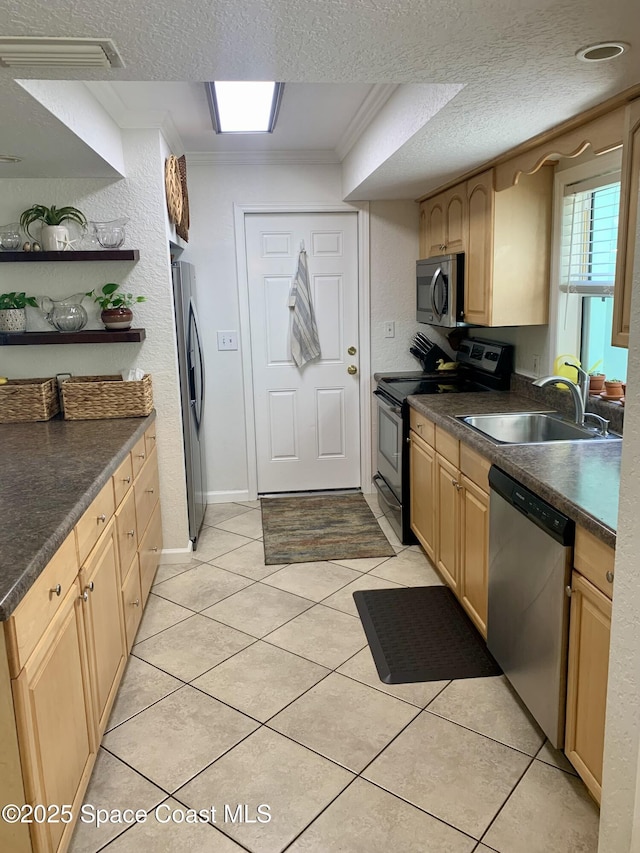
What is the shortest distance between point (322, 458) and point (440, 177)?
2.11 metres

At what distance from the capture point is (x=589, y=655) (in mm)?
1806

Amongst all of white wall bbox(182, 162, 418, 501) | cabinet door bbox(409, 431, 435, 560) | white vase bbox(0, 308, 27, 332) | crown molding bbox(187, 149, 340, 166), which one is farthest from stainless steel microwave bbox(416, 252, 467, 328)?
white vase bbox(0, 308, 27, 332)

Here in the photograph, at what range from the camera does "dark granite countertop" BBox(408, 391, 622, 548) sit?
1811 millimetres

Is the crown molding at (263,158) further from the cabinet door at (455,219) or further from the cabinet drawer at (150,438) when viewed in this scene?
the cabinet drawer at (150,438)

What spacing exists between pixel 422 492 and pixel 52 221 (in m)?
2.29

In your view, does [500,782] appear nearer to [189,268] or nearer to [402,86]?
[402,86]

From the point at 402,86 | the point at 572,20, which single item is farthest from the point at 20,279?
the point at 572,20

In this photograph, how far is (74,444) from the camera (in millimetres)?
2705

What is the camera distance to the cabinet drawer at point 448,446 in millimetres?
2939

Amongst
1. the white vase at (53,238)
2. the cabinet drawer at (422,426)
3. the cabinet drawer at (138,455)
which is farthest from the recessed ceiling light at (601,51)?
the white vase at (53,238)

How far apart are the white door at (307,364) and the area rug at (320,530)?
0.82 feet

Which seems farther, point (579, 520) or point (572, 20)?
point (579, 520)

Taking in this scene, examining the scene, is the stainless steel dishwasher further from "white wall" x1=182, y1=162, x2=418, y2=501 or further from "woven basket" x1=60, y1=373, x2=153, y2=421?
"white wall" x1=182, y1=162, x2=418, y2=501

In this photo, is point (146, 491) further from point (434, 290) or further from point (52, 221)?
point (434, 290)
